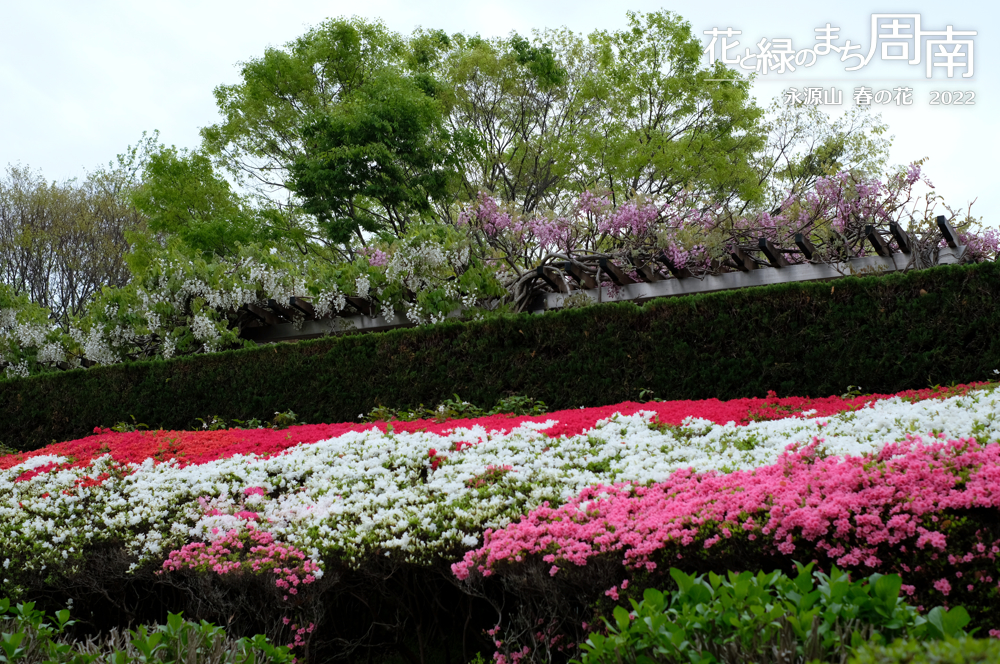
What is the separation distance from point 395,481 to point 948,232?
27.5 ft

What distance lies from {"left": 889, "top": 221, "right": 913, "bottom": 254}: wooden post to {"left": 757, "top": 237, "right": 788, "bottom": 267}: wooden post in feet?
4.66

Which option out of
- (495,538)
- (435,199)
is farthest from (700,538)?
(435,199)

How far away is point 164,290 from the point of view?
40.7 ft

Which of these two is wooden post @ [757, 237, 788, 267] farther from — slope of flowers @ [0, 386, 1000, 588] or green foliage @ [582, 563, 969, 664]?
green foliage @ [582, 563, 969, 664]

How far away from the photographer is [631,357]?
7844 mm

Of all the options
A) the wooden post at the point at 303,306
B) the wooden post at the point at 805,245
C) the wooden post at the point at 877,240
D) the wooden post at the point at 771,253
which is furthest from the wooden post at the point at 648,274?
the wooden post at the point at 303,306

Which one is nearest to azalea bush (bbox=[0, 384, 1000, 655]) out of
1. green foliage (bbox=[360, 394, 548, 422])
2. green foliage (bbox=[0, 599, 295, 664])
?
green foliage (bbox=[0, 599, 295, 664])

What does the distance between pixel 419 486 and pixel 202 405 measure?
22.2 ft

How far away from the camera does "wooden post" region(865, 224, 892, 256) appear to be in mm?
10039

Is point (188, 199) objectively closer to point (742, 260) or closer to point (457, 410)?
point (457, 410)

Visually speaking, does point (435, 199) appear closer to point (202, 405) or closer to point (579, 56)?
point (579, 56)

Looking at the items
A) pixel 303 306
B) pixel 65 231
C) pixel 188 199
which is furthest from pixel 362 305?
pixel 65 231

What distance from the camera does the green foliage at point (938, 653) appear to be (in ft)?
4.94

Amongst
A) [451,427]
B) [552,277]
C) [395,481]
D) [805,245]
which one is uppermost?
[805,245]
